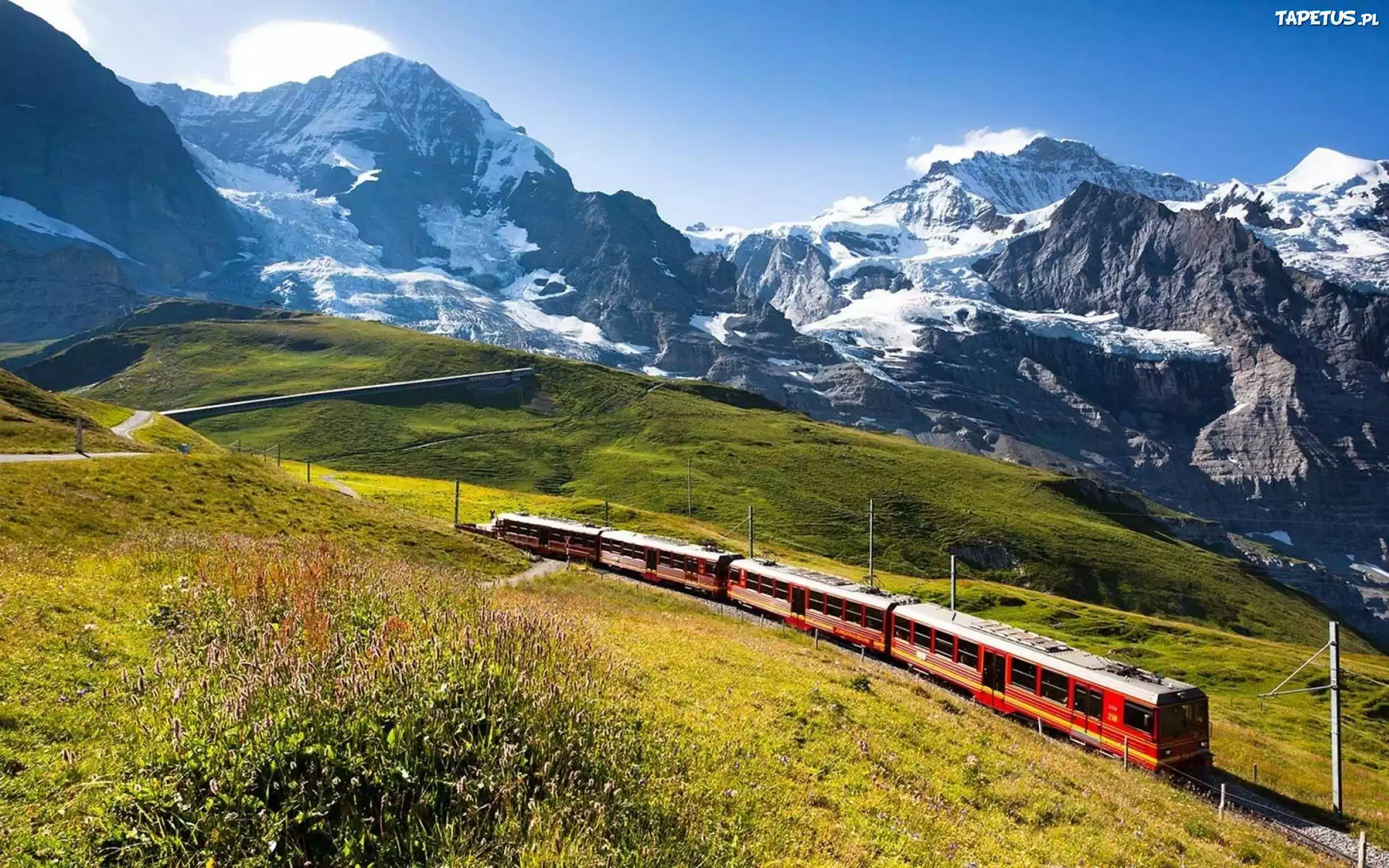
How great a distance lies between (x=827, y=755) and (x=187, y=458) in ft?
142

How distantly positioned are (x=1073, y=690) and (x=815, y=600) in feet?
52.9

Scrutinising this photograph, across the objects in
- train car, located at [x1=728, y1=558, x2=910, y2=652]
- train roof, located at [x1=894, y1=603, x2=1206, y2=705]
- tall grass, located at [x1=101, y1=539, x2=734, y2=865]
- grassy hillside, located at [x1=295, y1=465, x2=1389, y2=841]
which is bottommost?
grassy hillside, located at [x1=295, y1=465, x2=1389, y2=841]

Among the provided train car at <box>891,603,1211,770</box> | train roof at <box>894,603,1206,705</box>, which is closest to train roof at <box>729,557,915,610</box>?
train roof at <box>894,603,1206,705</box>

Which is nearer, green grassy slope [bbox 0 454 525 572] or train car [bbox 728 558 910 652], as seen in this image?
green grassy slope [bbox 0 454 525 572]

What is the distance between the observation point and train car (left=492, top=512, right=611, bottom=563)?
190 ft

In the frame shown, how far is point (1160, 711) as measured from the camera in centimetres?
2483

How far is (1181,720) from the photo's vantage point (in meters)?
25.4

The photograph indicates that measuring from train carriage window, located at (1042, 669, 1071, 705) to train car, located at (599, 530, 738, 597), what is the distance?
23724 millimetres

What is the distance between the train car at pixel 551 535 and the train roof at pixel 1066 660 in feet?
95.2

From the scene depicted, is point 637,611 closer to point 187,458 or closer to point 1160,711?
point 1160,711

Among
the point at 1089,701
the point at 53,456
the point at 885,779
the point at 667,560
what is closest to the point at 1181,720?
the point at 1089,701

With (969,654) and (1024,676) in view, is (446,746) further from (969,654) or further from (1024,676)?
(969,654)

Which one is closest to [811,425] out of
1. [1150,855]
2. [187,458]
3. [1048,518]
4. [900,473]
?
[900,473]

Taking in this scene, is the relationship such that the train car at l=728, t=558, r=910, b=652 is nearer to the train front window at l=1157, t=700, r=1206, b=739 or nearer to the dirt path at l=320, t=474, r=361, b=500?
the train front window at l=1157, t=700, r=1206, b=739
